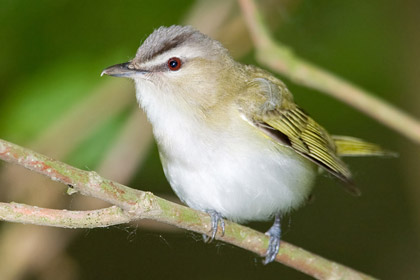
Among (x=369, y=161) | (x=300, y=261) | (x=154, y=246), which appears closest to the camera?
(x=300, y=261)

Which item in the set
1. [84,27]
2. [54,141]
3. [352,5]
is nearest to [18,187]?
[54,141]

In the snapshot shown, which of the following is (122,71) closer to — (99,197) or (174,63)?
(174,63)

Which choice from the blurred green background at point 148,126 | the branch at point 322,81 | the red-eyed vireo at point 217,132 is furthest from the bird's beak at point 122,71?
the branch at point 322,81

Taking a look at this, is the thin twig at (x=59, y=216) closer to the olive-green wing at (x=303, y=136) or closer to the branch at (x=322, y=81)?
the olive-green wing at (x=303, y=136)

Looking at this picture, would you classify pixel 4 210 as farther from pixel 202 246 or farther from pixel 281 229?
pixel 202 246

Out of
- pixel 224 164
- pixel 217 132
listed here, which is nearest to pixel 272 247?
pixel 224 164
